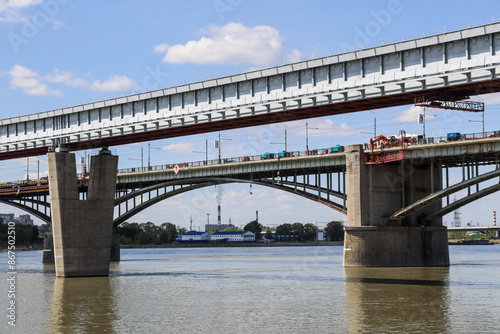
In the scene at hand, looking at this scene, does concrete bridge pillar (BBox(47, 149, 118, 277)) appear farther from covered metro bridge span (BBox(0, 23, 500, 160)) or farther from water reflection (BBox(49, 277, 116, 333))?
covered metro bridge span (BBox(0, 23, 500, 160))

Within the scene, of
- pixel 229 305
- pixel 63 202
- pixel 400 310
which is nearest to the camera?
pixel 400 310

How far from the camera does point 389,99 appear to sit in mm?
50812

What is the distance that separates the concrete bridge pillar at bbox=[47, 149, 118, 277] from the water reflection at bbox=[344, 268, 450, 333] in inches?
832

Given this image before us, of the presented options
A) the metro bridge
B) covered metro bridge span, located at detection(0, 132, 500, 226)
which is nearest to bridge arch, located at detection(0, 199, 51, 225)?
covered metro bridge span, located at detection(0, 132, 500, 226)

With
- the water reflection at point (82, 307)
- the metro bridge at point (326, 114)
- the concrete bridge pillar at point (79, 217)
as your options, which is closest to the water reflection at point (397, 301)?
the metro bridge at point (326, 114)

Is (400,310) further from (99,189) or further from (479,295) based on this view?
(99,189)

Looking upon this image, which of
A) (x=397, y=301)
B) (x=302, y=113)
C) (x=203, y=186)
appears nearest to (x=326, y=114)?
(x=302, y=113)

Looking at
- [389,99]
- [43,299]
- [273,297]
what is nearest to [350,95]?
[389,99]

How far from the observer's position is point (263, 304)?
42344 millimetres

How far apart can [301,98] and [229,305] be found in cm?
1765

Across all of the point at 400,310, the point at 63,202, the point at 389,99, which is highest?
the point at 389,99

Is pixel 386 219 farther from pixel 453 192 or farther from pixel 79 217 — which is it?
pixel 79 217

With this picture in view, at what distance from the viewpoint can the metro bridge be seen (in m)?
48.3

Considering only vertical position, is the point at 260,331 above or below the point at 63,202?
below
